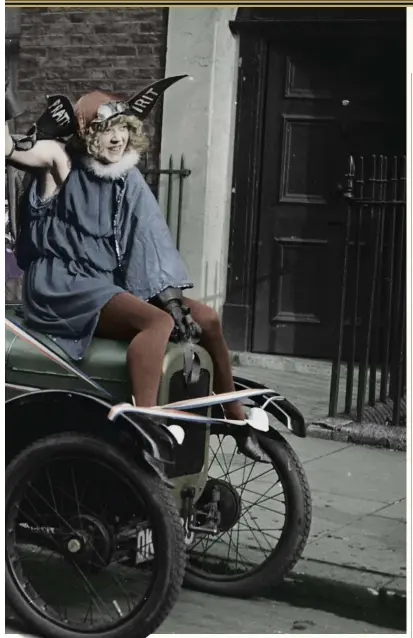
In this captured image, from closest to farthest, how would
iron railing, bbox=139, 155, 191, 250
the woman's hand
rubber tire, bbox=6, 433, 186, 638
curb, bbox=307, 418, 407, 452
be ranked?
rubber tire, bbox=6, 433, 186, 638, the woman's hand, iron railing, bbox=139, 155, 191, 250, curb, bbox=307, 418, 407, 452

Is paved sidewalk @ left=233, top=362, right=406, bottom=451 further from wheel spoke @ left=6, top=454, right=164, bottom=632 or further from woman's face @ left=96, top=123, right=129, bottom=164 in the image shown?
wheel spoke @ left=6, top=454, right=164, bottom=632

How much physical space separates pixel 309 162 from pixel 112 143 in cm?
194

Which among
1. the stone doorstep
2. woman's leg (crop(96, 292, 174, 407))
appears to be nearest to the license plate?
woman's leg (crop(96, 292, 174, 407))

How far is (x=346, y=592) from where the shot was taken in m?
4.09

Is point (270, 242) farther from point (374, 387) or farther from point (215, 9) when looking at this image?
point (215, 9)

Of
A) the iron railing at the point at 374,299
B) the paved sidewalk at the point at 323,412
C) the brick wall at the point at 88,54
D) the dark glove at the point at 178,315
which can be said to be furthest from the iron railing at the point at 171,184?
the iron railing at the point at 374,299

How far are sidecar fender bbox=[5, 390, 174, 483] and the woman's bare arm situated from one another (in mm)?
849

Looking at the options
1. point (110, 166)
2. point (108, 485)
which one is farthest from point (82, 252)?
point (108, 485)

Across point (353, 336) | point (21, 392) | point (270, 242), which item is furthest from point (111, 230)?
point (353, 336)

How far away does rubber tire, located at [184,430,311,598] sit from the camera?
394 cm

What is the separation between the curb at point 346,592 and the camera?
13.0 ft

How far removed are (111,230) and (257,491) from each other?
125cm

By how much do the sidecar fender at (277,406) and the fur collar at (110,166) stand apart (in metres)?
0.93

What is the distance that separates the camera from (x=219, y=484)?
4027mm
